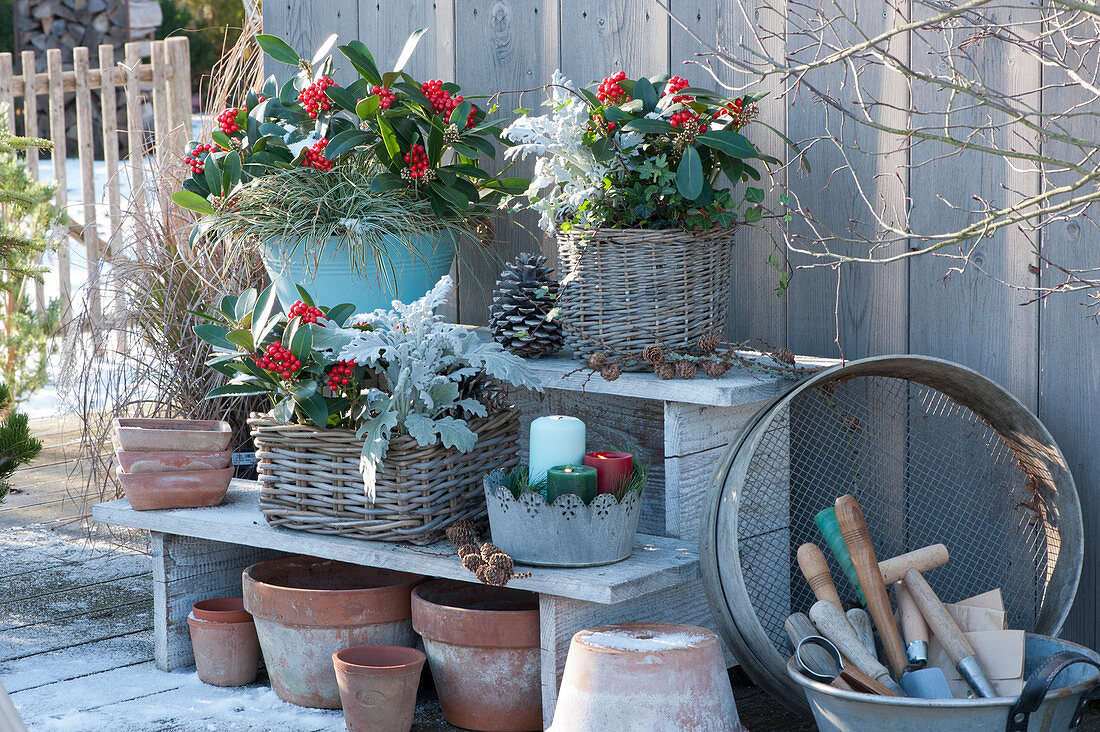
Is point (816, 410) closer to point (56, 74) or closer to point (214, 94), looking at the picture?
point (214, 94)

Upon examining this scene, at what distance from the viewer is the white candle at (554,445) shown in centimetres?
184

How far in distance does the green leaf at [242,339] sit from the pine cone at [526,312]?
1.61 ft

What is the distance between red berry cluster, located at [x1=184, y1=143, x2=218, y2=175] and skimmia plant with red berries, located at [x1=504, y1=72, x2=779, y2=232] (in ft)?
2.25

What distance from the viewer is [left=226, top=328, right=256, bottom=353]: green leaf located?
183 cm

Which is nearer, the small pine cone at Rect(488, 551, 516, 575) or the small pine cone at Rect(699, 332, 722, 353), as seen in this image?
the small pine cone at Rect(488, 551, 516, 575)

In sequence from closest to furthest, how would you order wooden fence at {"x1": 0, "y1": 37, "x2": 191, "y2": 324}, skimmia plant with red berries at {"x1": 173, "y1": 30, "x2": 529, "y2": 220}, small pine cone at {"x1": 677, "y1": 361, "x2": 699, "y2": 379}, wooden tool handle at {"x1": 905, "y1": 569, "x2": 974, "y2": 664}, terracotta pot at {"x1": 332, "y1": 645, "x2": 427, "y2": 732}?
wooden tool handle at {"x1": 905, "y1": 569, "x2": 974, "y2": 664} → terracotta pot at {"x1": 332, "y1": 645, "x2": 427, "y2": 732} → small pine cone at {"x1": 677, "y1": 361, "x2": 699, "y2": 379} → skimmia plant with red berries at {"x1": 173, "y1": 30, "x2": 529, "y2": 220} → wooden fence at {"x1": 0, "y1": 37, "x2": 191, "y2": 324}

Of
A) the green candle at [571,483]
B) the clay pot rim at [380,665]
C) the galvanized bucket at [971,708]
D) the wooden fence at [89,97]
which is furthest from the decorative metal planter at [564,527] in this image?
the wooden fence at [89,97]

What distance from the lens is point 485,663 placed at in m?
1.83

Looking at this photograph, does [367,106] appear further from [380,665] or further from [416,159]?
[380,665]

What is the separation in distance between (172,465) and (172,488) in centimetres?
4

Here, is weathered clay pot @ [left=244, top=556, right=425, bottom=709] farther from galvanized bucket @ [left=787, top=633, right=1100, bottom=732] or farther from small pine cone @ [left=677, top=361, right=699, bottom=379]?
galvanized bucket @ [left=787, top=633, right=1100, bottom=732]

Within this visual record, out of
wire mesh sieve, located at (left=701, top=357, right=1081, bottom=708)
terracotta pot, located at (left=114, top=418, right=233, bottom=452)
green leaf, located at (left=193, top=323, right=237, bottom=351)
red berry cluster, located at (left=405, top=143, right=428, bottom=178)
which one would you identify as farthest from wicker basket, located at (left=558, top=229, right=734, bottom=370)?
terracotta pot, located at (left=114, top=418, right=233, bottom=452)

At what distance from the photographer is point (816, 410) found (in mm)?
2094

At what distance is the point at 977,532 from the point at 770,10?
989 mm
